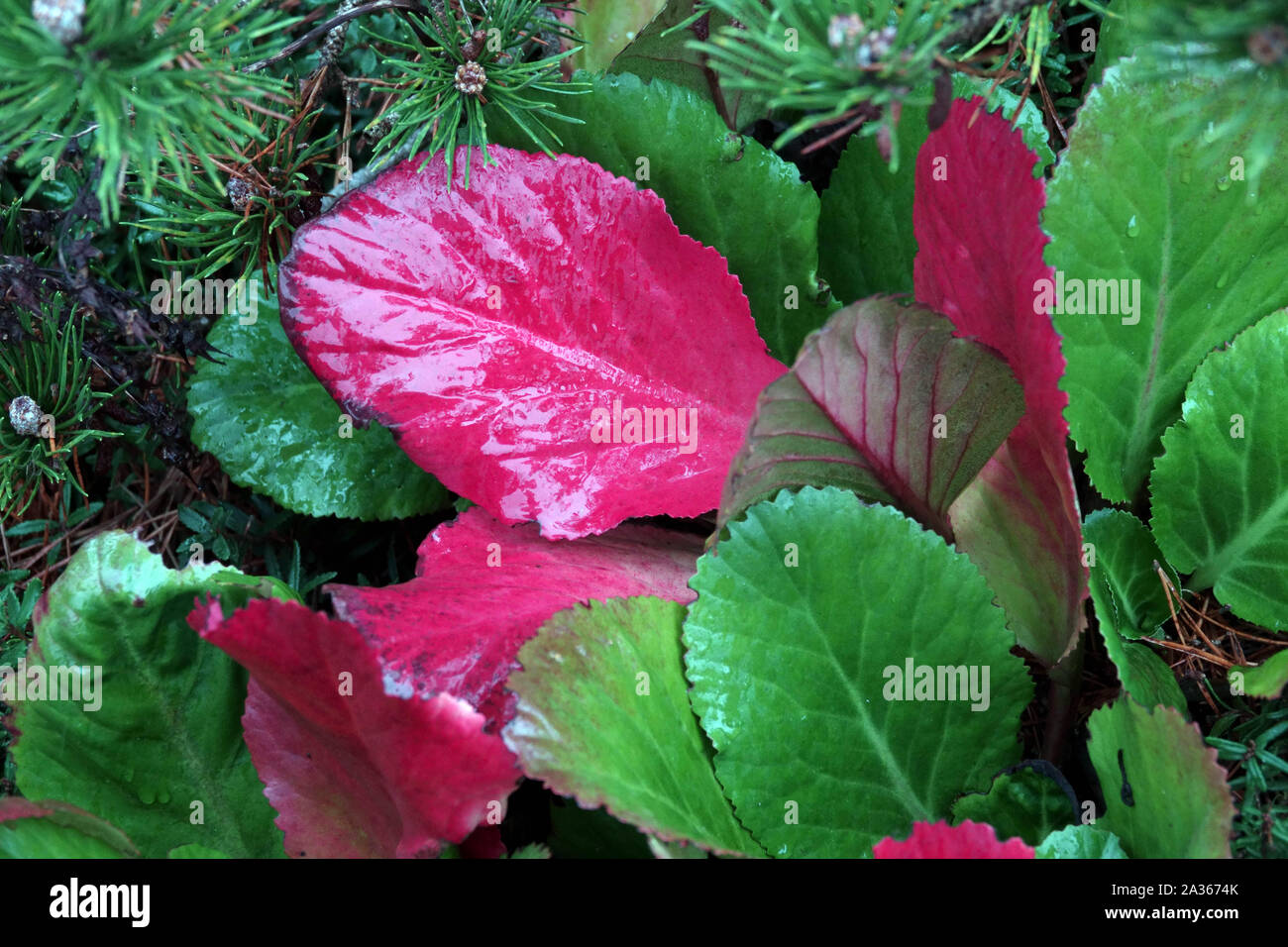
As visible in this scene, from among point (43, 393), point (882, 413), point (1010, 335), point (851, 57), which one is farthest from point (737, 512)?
point (43, 393)

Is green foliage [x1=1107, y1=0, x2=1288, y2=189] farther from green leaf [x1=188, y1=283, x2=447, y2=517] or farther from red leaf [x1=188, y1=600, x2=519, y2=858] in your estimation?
green leaf [x1=188, y1=283, x2=447, y2=517]

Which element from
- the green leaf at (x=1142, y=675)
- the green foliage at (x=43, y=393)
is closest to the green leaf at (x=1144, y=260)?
the green leaf at (x=1142, y=675)

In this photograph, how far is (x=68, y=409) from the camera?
98cm

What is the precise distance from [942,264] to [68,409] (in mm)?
789

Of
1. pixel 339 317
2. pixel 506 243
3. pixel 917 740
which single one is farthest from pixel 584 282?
pixel 917 740

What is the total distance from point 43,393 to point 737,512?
2.07 feet

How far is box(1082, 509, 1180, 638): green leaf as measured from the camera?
2.81 ft

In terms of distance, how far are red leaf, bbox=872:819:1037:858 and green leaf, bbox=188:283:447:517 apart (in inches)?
21.9

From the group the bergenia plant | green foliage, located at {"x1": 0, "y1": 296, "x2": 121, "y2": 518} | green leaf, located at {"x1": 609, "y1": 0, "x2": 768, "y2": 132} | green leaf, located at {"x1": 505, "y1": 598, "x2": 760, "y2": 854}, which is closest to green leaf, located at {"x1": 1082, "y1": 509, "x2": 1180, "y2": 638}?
the bergenia plant

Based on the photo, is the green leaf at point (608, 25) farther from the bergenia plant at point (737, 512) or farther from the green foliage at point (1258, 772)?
the green foliage at point (1258, 772)

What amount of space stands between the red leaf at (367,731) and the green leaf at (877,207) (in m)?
0.57

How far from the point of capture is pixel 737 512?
32.6 inches

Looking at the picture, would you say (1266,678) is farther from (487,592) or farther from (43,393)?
(43,393)
